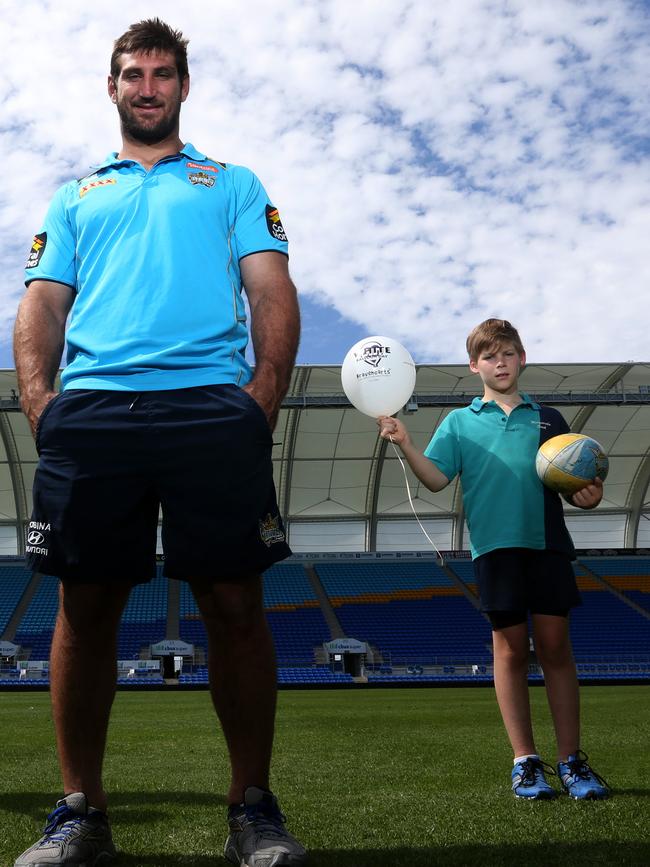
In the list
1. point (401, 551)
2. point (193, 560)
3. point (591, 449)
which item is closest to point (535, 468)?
point (591, 449)

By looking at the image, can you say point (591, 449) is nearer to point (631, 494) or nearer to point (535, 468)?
point (535, 468)

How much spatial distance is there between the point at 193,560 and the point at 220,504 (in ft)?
0.52

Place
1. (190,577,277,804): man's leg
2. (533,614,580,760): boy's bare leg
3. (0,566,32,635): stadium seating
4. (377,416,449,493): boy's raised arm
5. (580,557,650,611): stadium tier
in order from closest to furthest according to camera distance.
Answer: (190,577,277,804): man's leg, (533,614,580,760): boy's bare leg, (377,416,449,493): boy's raised arm, (0,566,32,635): stadium seating, (580,557,650,611): stadium tier

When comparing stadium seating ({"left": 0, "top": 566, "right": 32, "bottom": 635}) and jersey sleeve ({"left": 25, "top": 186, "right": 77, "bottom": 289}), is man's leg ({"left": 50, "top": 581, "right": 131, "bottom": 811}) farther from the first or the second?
stadium seating ({"left": 0, "top": 566, "right": 32, "bottom": 635})

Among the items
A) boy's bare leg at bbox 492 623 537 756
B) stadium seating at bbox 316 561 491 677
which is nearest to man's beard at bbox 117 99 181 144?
boy's bare leg at bbox 492 623 537 756

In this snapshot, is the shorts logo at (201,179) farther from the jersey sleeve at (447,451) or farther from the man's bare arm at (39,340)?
the jersey sleeve at (447,451)

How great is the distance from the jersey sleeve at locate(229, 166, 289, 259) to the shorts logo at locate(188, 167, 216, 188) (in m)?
0.09

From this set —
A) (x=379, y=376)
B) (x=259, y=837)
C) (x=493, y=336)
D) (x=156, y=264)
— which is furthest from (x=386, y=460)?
(x=259, y=837)

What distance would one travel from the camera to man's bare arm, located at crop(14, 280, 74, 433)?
2.22 meters

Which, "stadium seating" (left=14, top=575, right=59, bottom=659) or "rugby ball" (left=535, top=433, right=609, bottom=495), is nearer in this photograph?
"rugby ball" (left=535, top=433, right=609, bottom=495)

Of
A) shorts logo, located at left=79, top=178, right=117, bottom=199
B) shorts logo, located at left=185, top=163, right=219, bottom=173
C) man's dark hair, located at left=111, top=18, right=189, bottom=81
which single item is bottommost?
shorts logo, located at left=79, top=178, right=117, bottom=199

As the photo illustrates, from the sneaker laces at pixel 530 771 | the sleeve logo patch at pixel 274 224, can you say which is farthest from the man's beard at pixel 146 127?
the sneaker laces at pixel 530 771

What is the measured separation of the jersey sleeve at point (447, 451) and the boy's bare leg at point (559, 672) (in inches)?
28.5

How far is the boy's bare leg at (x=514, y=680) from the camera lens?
128 inches
